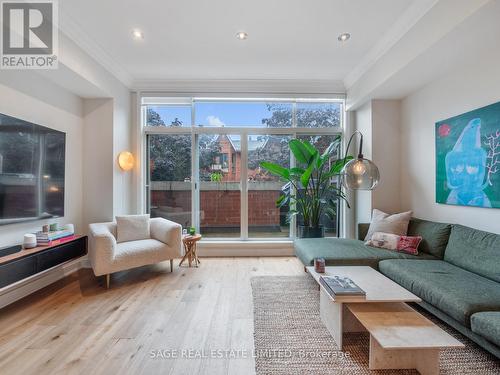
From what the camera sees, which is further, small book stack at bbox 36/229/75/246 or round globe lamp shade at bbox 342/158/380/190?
small book stack at bbox 36/229/75/246

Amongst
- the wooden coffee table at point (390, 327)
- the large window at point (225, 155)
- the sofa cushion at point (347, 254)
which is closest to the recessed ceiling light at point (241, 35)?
the large window at point (225, 155)

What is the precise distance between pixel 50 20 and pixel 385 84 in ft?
12.4

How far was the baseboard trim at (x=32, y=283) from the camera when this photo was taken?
246cm

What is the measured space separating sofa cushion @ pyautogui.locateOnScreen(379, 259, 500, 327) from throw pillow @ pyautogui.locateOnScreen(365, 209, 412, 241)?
602 millimetres

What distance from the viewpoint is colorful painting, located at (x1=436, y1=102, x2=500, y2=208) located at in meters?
2.38

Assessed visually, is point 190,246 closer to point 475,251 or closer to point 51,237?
point 51,237

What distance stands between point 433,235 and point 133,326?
317cm

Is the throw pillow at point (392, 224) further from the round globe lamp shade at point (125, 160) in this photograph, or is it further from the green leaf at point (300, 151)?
the round globe lamp shade at point (125, 160)

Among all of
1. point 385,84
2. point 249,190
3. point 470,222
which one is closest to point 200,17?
point 385,84

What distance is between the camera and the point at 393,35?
110 inches

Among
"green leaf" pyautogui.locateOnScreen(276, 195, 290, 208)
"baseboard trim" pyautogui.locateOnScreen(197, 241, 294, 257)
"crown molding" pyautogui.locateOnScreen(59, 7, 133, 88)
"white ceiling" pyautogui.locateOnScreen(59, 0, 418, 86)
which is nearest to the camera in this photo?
"white ceiling" pyautogui.locateOnScreen(59, 0, 418, 86)

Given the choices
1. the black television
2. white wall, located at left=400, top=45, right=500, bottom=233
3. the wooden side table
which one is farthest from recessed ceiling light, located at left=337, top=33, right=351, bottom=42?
the black television

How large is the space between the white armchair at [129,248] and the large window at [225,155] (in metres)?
0.87

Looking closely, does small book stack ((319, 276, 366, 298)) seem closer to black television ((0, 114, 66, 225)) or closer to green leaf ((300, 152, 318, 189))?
green leaf ((300, 152, 318, 189))
